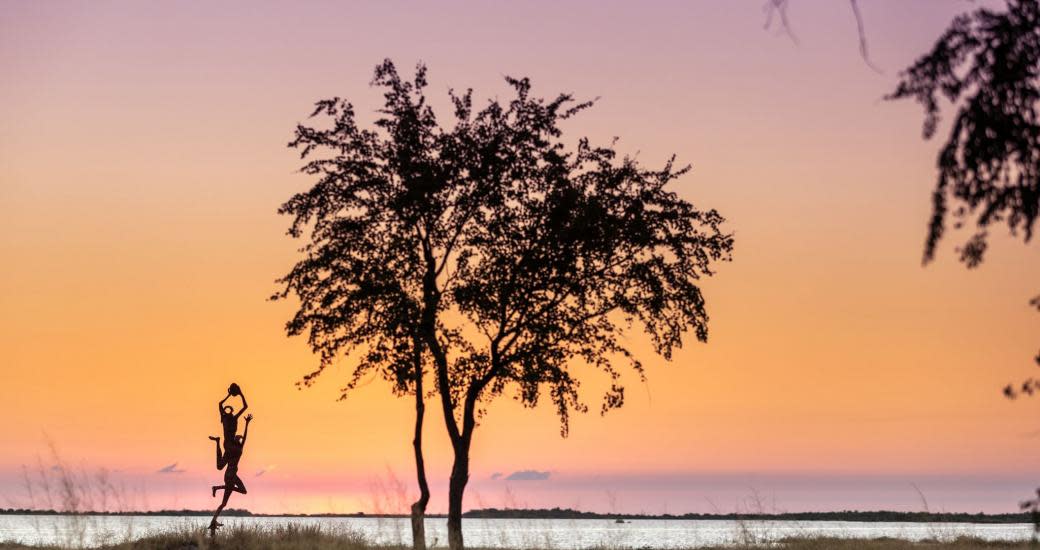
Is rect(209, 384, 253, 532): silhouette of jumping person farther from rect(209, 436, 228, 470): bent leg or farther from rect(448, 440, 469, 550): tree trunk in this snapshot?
rect(448, 440, 469, 550): tree trunk

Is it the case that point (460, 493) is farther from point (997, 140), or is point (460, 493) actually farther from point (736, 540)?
point (997, 140)

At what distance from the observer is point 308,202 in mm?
31750

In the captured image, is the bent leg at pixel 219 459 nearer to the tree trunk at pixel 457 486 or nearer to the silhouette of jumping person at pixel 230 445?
the silhouette of jumping person at pixel 230 445

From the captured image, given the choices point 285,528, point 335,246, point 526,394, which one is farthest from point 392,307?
point 285,528

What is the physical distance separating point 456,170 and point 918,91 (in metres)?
21.0

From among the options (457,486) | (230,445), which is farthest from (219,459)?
(457,486)

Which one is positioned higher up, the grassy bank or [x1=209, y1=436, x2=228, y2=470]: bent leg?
[x1=209, y1=436, x2=228, y2=470]: bent leg

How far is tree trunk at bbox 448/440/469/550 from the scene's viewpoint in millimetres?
31656

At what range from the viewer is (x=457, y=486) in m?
31.9

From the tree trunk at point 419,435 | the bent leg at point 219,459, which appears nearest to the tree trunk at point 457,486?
the tree trunk at point 419,435

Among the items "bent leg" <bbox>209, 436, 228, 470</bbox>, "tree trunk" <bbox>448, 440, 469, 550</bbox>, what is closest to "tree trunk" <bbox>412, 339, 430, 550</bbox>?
"tree trunk" <bbox>448, 440, 469, 550</bbox>

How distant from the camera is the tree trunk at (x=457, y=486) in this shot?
31.7 meters

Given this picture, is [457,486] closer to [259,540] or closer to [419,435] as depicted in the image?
[419,435]

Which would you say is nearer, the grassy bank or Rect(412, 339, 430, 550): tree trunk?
the grassy bank
